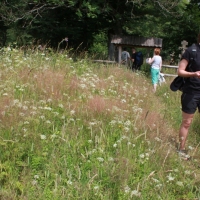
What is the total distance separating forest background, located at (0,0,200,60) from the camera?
522 inches

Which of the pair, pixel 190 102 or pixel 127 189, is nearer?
pixel 127 189

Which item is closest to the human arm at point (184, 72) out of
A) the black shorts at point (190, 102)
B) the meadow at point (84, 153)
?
the black shorts at point (190, 102)

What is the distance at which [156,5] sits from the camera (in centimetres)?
1379

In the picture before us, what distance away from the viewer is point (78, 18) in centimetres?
1614

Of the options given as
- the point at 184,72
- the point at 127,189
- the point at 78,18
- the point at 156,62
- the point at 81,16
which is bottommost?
the point at 127,189

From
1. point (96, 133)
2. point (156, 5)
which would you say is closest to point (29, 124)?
point (96, 133)

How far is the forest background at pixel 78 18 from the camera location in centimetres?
1326

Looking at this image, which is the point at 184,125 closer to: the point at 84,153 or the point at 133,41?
the point at 84,153

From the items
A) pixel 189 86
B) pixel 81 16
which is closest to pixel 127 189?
pixel 189 86

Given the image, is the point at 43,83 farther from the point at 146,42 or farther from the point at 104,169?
the point at 146,42

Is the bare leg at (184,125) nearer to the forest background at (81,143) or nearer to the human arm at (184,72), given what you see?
the forest background at (81,143)

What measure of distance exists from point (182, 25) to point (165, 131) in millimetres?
20375

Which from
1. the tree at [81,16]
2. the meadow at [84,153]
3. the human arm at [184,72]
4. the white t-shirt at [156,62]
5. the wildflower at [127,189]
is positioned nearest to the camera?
the wildflower at [127,189]

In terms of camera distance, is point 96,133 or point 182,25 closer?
point 96,133
